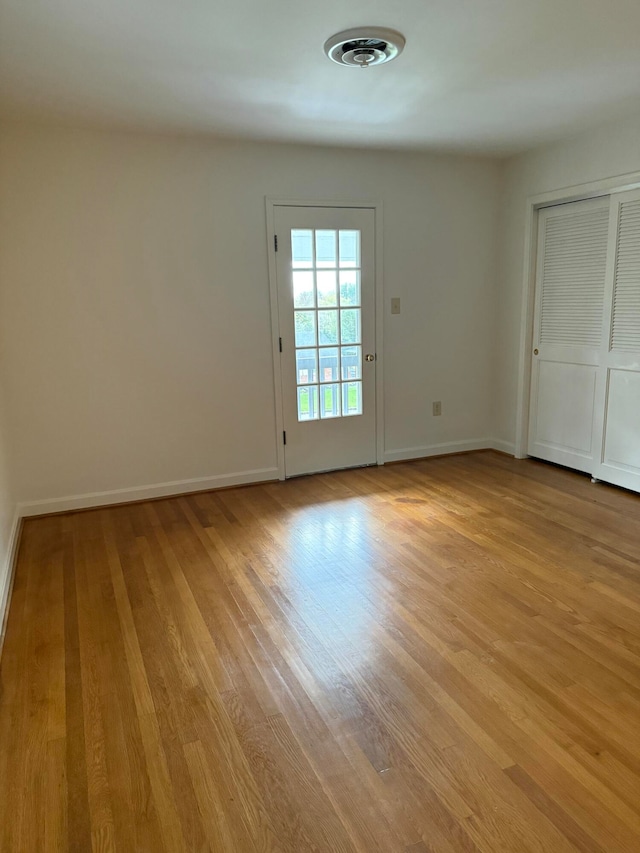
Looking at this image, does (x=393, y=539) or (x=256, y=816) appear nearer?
(x=256, y=816)

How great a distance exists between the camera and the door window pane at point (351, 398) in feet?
14.6

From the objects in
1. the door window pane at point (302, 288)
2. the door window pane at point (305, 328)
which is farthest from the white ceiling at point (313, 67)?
the door window pane at point (305, 328)

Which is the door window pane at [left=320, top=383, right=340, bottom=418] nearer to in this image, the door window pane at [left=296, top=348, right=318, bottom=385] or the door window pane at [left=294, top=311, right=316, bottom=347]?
the door window pane at [left=296, top=348, right=318, bottom=385]

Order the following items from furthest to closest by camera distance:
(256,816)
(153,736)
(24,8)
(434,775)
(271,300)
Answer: (271,300)
(24,8)
(153,736)
(434,775)
(256,816)

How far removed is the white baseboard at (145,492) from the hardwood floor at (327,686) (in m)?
0.20

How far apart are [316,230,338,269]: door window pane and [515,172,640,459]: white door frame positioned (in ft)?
5.12

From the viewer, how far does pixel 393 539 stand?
3244mm

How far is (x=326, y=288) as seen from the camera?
4.22 metres

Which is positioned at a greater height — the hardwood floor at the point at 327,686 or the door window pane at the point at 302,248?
the door window pane at the point at 302,248

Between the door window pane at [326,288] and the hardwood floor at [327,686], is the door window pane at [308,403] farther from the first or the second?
the hardwood floor at [327,686]

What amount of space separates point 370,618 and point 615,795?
1.09 metres

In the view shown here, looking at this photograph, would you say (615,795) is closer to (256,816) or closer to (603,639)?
(603,639)

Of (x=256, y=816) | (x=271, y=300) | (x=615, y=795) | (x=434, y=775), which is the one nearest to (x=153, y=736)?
(x=256, y=816)

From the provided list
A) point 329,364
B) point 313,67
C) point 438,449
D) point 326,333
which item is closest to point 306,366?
point 329,364
